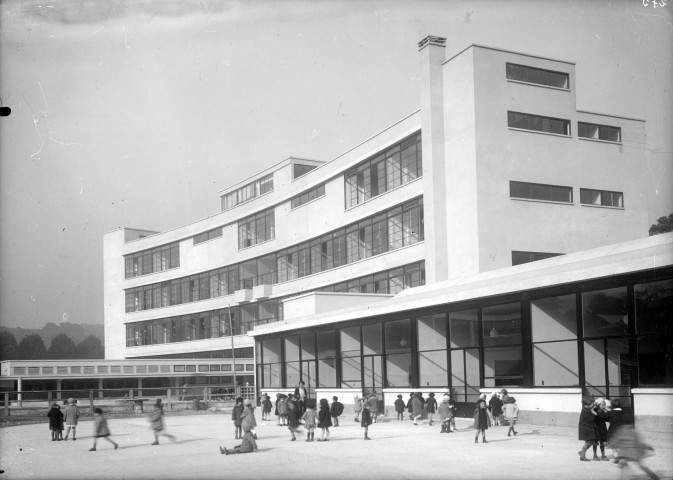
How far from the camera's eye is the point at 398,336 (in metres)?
44.0

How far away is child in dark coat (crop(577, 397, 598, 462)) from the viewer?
19.6 meters

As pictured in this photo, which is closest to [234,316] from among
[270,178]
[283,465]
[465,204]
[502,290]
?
[270,178]

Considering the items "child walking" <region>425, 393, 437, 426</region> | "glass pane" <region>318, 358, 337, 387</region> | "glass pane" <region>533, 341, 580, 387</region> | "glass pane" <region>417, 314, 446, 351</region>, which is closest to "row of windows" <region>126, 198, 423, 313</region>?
"glass pane" <region>318, 358, 337, 387</region>

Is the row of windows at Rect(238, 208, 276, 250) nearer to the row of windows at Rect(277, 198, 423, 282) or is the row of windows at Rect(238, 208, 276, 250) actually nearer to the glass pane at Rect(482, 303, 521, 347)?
the row of windows at Rect(277, 198, 423, 282)

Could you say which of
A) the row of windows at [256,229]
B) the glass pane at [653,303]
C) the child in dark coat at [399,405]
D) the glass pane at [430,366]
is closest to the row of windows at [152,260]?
the row of windows at [256,229]

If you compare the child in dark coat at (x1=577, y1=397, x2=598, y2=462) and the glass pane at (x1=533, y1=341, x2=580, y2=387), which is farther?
the glass pane at (x1=533, y1=341, x2=580, y2=387)

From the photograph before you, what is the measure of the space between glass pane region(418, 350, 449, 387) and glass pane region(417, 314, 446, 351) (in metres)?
0.44

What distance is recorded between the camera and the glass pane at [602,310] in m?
28.9

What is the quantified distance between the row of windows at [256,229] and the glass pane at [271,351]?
20727 mm

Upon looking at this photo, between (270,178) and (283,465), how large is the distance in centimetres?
5672

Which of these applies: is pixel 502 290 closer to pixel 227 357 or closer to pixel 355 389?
pixel 355 389

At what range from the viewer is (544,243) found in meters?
46.4

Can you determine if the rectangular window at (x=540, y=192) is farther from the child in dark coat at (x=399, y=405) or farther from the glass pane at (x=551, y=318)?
the glass pane at (x=551, y=318)

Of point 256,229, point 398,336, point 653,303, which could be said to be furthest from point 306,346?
point 256,229
